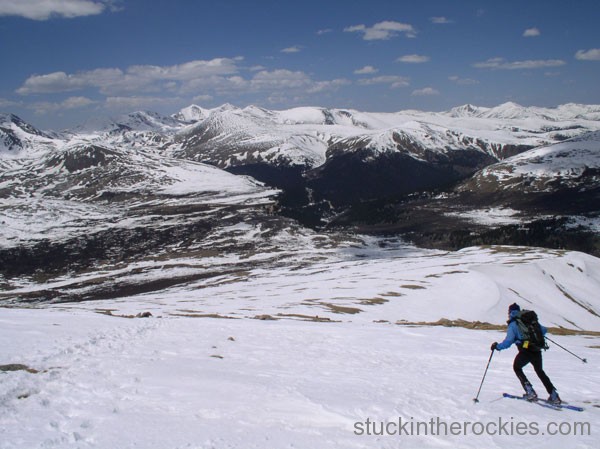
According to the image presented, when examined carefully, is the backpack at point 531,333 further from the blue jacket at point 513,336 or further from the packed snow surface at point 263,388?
the packed snow surface at point 263,388

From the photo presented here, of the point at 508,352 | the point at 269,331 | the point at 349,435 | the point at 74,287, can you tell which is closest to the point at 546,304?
the point at 508,352

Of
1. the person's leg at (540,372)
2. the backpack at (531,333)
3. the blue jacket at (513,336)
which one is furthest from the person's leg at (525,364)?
the blue jacket at (513,336)

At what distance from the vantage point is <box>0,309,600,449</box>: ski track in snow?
476 inches

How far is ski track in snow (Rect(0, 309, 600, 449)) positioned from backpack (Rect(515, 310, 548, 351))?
223 cm

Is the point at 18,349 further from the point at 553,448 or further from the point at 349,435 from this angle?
the point at 553,448

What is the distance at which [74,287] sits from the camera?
148m

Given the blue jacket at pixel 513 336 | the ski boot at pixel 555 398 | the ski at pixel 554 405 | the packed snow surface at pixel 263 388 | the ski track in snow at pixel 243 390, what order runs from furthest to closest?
1. the blue jacket at pixel 513 336
2. the ski boot at pixel 555 398
3. the ski at pixel 554 405
4. the packed snow surface at pixel 263 388
5. the ski track in snow at pixel 243 390

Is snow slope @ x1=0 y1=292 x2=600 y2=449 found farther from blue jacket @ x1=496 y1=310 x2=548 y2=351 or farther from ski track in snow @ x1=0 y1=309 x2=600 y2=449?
blue jacket @ x1=496 y1=310 x2=548 y2=351

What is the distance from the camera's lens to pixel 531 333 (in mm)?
15352

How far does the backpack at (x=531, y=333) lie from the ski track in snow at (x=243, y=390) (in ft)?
7.31

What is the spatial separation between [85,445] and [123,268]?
18047cm

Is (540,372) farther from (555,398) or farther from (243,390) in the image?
(243,390)

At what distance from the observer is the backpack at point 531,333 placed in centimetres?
1527

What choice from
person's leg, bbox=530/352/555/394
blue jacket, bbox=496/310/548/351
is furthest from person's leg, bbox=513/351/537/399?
blue jacket, bbox=496/310/548/351
